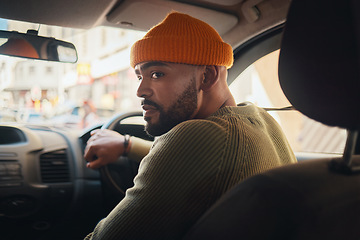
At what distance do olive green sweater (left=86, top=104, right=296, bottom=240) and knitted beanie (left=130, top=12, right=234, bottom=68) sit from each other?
50 centimetres

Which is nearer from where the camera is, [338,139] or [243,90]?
[243,90]

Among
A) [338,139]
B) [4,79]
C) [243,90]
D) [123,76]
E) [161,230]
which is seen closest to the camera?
[161,230]

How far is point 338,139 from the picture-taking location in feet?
34.4

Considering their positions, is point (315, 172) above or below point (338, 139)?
above

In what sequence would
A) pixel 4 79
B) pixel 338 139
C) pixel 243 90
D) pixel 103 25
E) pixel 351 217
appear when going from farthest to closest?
pixel 338 139
pixel 4 79
pixel 243 90
pixel 103 25
pixel 351 217

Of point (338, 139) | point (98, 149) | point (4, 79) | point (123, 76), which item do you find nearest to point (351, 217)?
point (98, 149)

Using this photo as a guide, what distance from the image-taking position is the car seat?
0.78 metres

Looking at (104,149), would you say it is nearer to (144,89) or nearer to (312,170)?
(144,89)

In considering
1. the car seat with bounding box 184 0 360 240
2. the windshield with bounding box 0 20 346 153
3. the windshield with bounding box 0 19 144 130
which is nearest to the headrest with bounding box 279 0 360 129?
the car seat with bounding box 184 0 360 240

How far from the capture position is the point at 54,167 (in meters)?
2.55

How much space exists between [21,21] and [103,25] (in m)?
0.52

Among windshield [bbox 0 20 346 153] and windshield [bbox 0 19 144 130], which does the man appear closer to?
windshield [bbox 0 20 346 153]

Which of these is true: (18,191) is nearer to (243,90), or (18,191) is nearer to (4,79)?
(4,79)

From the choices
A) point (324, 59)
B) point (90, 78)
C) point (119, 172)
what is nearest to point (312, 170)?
point (324, 59)
